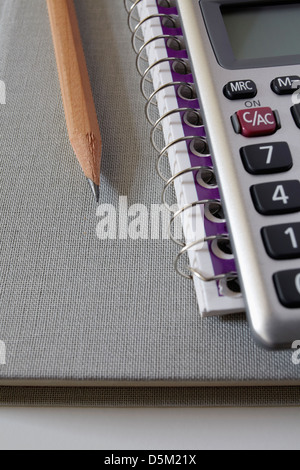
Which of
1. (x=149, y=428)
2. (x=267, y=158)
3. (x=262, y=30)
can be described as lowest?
(x=149, y=428)

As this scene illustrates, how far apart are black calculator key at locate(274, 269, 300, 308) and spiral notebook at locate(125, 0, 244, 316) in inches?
1.0

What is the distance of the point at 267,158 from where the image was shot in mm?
279

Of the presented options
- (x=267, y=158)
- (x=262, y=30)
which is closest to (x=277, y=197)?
(x=267, y=158)

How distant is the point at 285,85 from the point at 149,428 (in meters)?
0.21

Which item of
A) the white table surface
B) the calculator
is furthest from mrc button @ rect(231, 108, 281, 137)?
the white table surface

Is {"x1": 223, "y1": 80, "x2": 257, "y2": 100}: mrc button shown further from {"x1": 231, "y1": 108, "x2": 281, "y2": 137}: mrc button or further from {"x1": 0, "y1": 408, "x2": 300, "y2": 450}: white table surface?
{"x1": 0, "y1": 408, "x2": 300, "y2": 450}: white table surface

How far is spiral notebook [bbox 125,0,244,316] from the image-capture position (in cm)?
27

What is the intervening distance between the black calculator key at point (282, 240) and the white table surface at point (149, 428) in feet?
0.30

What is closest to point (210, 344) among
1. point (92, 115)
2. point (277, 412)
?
point (277, 412)

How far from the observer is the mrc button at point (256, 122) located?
291mm

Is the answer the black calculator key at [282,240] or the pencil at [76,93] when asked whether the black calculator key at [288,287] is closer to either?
the black calculator key at [282,240]

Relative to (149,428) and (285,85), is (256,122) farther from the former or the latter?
(149,428)

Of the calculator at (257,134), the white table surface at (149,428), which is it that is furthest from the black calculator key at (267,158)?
the white table surface at (149,428)
